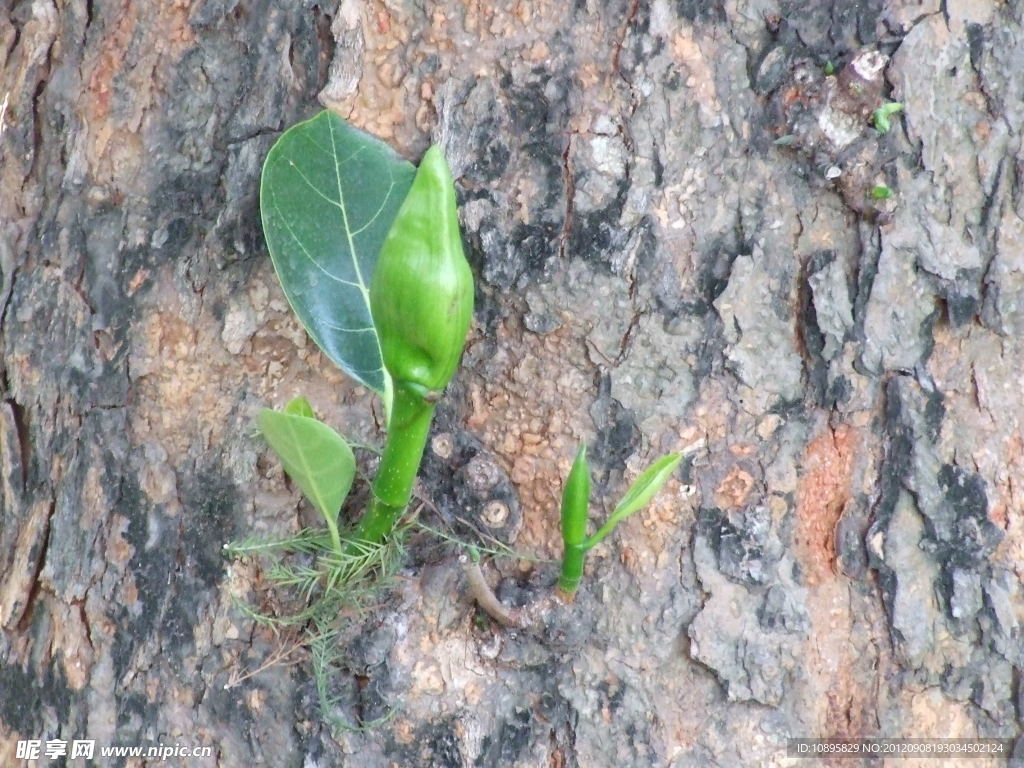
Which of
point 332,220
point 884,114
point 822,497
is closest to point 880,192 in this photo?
point 884,114

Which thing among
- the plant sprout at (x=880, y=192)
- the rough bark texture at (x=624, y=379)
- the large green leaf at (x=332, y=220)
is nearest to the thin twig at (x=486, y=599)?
the rough bark texture at (x=624, y=379)

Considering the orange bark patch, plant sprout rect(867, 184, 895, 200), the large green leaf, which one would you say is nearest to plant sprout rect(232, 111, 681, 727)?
the large green leaf

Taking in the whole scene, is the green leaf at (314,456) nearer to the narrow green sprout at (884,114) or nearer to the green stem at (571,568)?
the green stem at (571,568)

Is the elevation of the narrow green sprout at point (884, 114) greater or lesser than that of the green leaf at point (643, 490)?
greater

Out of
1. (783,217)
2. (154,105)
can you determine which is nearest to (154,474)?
(154,105)

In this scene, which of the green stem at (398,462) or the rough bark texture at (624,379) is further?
the rough bark texture at (624,379)

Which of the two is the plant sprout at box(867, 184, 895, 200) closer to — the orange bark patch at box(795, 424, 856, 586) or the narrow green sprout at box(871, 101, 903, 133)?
the narrow green sprout at box(871, 101, 903, 133)

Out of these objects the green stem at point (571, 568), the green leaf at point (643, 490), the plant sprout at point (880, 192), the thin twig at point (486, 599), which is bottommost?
the thin twig at point (486, 599)
